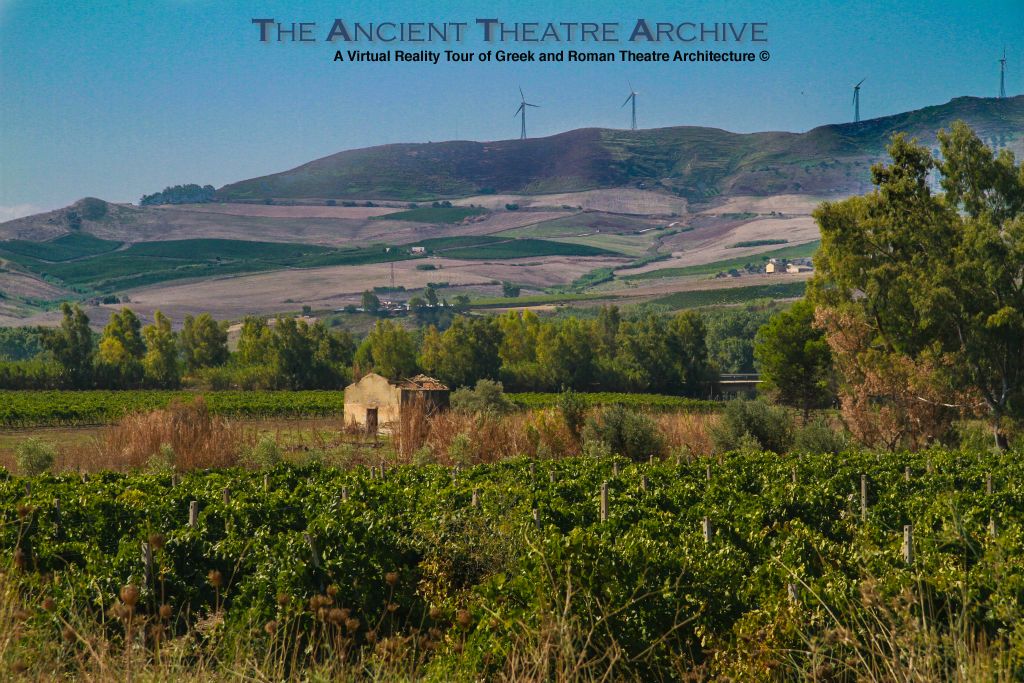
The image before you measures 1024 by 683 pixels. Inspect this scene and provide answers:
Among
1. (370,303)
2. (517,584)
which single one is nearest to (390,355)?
(517,584)

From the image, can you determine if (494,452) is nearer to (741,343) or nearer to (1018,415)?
(1018,415)

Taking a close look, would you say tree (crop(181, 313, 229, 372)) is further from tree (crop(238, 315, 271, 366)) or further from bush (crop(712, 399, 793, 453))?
bush (crop(712, 399, 793, 453))

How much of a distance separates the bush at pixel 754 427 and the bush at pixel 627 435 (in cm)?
237

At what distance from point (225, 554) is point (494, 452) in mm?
22372

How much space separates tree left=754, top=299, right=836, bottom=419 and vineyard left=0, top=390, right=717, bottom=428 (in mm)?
8301

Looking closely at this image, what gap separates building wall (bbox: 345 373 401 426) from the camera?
159ft

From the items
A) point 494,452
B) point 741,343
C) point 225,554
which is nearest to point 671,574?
point 225,554

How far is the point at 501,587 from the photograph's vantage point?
32.2ft

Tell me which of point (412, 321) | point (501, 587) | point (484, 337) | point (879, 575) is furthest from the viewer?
point (412, 321)

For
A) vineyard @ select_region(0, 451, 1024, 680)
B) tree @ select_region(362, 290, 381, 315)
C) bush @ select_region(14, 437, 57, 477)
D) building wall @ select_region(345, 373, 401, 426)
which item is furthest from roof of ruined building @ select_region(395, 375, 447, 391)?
tree @ select_region(362, 290, 381, 315)

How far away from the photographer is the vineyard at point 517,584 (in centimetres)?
735

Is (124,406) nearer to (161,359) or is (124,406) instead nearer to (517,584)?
(161,359)

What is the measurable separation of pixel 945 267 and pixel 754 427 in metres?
8.14

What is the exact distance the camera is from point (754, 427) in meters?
36.7
